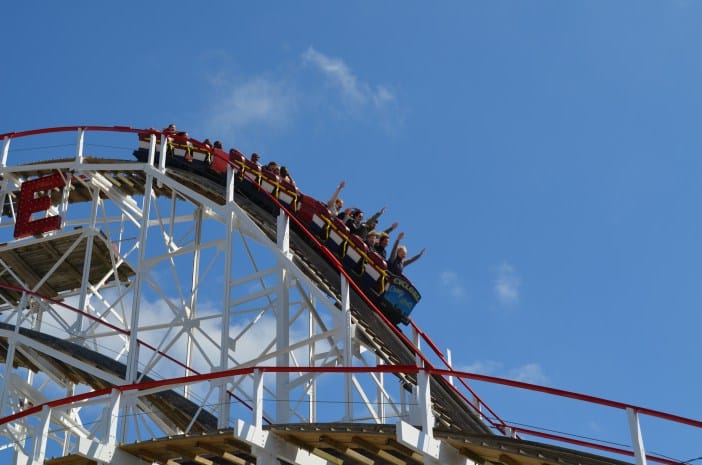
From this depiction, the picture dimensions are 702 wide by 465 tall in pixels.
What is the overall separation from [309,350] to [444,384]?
2.75 meters

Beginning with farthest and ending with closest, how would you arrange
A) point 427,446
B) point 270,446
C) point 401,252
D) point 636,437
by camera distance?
point 401,252, point 270,446, point 427,446, point 636,437

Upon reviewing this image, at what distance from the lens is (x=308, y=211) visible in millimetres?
19016

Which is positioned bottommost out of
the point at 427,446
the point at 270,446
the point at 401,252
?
the point at 427,446

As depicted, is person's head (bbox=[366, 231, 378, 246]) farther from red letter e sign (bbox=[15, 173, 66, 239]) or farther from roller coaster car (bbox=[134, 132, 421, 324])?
red letter e sign (bbox=[15, 173, 66, 239])

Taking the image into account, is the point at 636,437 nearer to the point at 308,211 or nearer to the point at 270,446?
the point at 270,446

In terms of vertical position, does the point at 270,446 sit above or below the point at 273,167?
below

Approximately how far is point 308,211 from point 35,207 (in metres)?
5.48

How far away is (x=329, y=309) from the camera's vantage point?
51.7 feet

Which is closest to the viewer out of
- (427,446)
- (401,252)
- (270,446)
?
(427,446)

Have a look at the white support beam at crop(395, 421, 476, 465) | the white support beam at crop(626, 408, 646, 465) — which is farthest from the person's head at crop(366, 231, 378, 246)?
the white support beam at crop(626, 408, 646, 465)

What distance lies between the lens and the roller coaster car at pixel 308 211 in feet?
57.7

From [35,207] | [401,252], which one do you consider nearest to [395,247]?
[401,252]

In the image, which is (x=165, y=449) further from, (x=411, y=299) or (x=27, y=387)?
(x=27, y=387)

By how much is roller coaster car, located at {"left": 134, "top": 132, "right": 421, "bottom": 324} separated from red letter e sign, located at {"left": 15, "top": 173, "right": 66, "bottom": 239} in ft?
5.64
